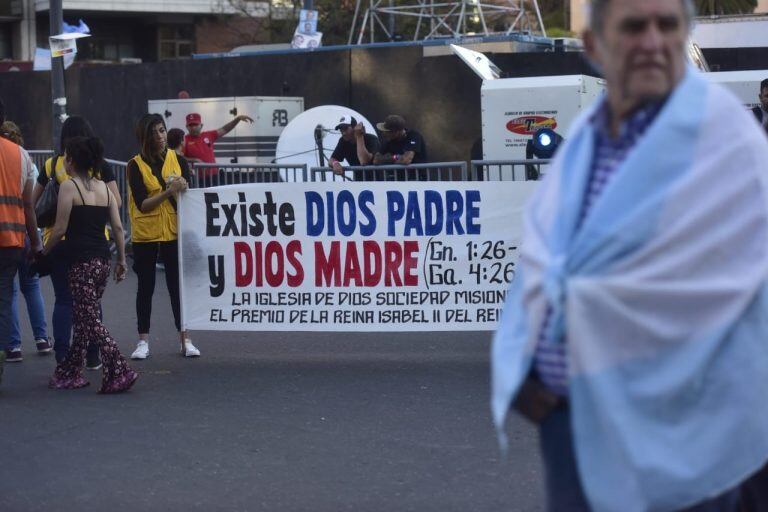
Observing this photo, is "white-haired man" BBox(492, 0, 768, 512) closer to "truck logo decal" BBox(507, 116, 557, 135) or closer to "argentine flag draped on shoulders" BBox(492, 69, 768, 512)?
"argentine flag draped on shoulders" BBox(492, 69, 768, 512)

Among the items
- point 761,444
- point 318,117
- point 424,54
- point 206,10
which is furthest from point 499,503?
point 206,10

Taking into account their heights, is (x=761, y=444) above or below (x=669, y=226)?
below

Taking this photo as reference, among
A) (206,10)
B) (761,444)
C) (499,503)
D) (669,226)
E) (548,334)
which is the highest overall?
(206,10)

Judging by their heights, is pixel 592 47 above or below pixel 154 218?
above

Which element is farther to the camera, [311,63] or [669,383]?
[311,63]

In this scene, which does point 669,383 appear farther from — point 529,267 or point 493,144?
point 493,144

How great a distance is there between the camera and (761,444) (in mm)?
2916

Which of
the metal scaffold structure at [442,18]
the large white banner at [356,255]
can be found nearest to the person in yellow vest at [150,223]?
the large white banner at [356,255]

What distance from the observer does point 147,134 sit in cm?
955

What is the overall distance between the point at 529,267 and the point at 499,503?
300 centimetres

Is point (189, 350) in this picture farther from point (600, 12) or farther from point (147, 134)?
point (600, 12)

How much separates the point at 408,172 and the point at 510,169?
93 cm

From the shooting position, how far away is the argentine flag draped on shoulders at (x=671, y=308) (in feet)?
9.14

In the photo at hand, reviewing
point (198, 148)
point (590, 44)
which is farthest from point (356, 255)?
point (198, 148)
